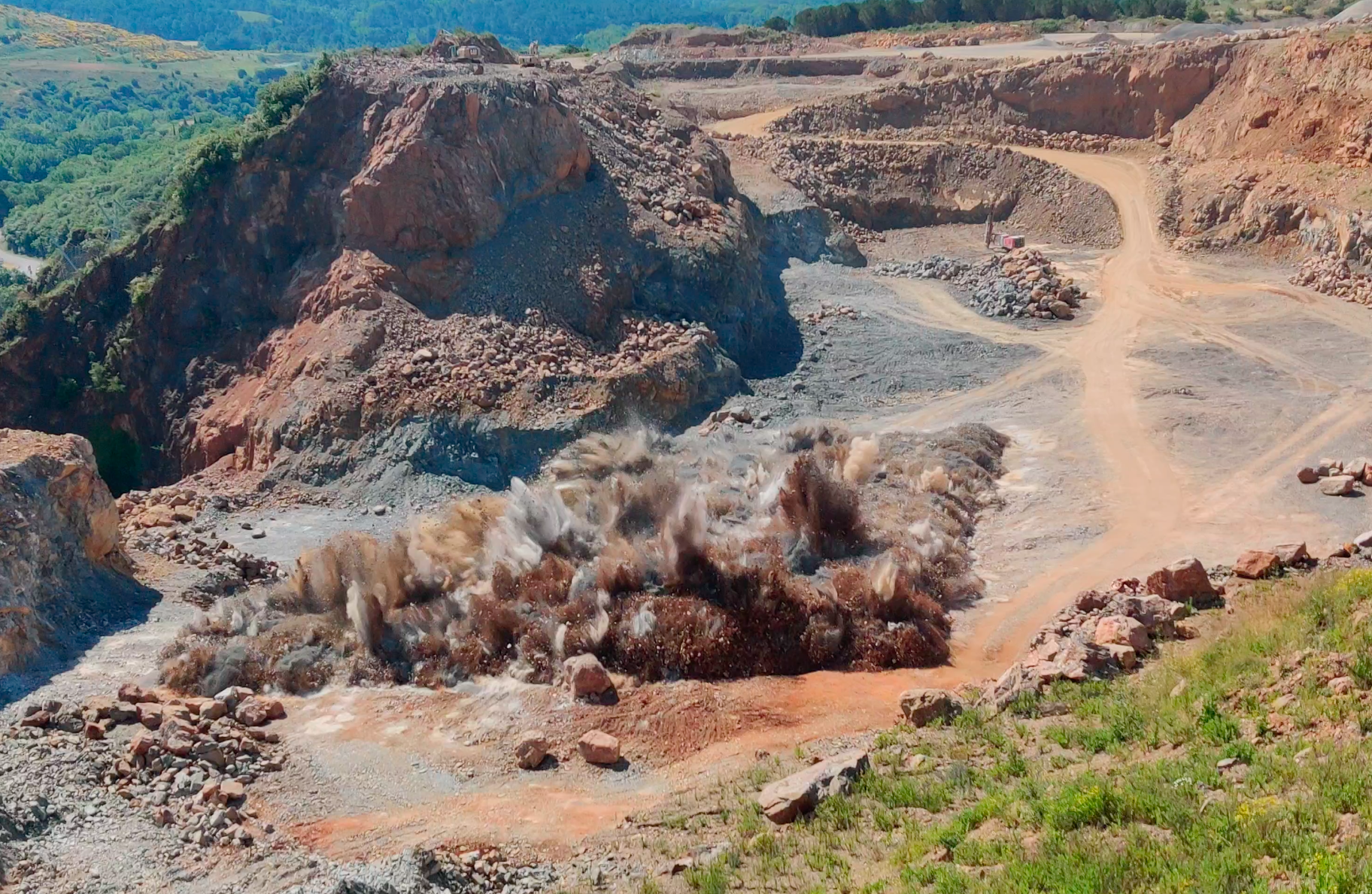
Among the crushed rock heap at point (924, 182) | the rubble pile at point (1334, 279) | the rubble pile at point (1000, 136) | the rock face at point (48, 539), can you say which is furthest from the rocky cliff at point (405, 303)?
the rubble pile at point (1000, 136)

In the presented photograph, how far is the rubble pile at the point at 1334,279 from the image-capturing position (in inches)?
861

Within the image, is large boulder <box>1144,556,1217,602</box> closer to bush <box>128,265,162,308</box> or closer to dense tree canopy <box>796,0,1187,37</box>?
bush <box>128,265,162,308</box>

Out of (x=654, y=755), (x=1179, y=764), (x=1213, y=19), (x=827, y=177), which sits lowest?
(x=654, y=755)

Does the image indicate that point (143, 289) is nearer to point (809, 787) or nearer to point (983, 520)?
point (983, 520)

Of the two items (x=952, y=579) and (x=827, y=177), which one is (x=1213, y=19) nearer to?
(x=827, y=177)

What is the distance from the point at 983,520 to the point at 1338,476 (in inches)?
174

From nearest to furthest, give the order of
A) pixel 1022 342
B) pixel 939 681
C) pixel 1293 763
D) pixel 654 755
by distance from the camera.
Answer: pixel 1293 763
pixel 654 755
pixel 939 681
pixel 1022 342

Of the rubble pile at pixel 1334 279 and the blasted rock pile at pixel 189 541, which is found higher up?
the rubble pile at pixel 1334 279

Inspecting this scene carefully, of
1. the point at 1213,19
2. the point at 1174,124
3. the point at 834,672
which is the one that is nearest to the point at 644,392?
the point at 834,672

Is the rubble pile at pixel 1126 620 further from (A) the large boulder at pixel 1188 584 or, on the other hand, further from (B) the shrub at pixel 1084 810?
(B) the shrub at pixel 1084 810

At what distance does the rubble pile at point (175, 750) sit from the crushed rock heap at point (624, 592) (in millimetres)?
909

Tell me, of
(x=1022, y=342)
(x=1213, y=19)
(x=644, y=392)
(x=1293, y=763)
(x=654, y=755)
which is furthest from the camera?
Result: (x=1213, y=19)

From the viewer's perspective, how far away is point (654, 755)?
9.68 metres

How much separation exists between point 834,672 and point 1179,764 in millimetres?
4567
